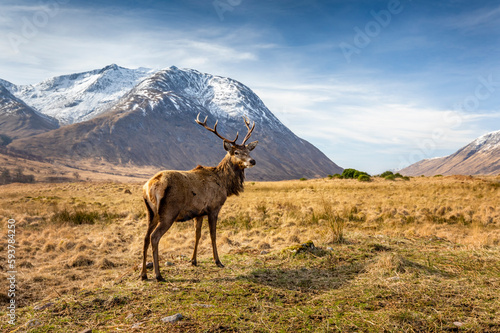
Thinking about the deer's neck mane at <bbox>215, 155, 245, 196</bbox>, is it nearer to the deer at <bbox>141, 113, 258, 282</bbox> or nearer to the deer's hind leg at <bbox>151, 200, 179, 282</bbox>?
the deer at <bbox>141, 113, 258, 282</bbox>

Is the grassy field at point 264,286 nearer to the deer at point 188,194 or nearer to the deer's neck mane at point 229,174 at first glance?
the deer at point 188,194

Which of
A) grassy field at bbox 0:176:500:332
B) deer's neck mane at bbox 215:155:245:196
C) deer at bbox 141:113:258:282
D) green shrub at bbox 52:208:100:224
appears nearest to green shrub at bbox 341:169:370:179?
grassy field at bbox 0:176:500:332

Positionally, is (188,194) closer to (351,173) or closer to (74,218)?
(74,218)

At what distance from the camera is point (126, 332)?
447 cm

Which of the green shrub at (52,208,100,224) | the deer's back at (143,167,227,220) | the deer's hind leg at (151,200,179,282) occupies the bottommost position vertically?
the green shrub at (52,208,100,224)

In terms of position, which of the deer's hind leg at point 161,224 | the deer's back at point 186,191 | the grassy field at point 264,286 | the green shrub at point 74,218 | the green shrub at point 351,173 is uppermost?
the green shrub at point 351,173

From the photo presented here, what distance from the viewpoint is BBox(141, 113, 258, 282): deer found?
6.98 metres

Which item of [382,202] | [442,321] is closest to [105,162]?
[382,202]

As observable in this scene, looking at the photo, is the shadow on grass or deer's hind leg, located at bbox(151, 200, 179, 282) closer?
the shadow on grass

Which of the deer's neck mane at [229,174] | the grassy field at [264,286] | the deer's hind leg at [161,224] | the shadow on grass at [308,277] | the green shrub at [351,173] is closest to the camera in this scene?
the grassy field at [264,286]

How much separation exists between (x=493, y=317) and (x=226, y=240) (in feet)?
27.1

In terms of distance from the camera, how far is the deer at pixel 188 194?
275 inches

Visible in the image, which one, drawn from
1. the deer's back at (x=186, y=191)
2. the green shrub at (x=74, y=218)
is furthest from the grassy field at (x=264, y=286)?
the green shrub at (x=74, y=218)

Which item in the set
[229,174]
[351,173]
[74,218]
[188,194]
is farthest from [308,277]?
[351,173]
